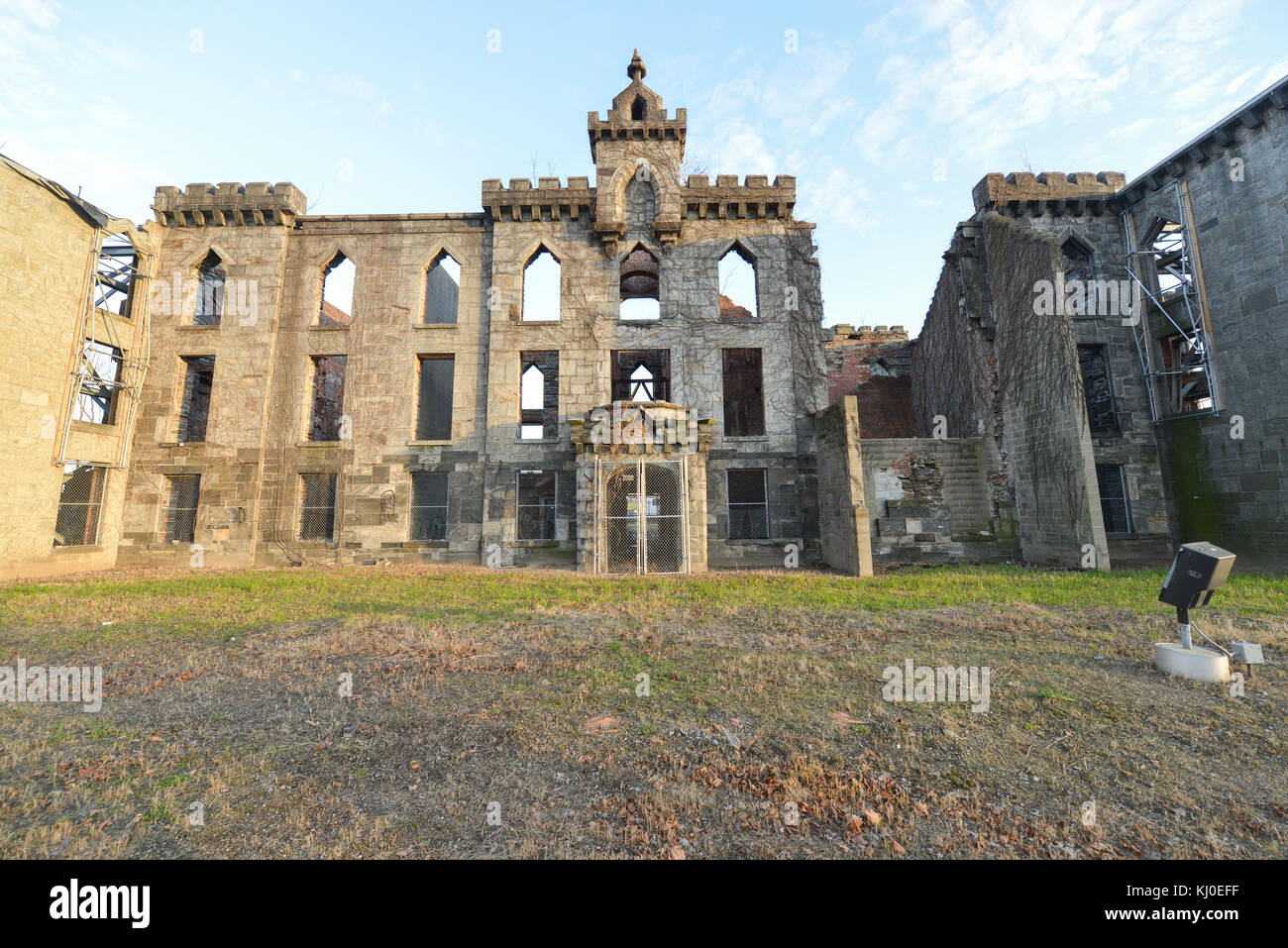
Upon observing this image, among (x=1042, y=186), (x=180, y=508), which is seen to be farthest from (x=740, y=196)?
(x=180, y=508)

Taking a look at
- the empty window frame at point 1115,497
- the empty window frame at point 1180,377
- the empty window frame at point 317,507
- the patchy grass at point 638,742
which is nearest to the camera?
the patchy grass at point 638,742

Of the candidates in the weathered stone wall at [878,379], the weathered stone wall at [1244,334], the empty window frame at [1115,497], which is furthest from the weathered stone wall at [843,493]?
the weathered stone wall at [1244,334]

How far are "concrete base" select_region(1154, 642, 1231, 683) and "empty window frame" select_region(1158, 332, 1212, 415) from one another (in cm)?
1404

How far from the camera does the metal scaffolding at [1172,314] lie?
14.0 metres

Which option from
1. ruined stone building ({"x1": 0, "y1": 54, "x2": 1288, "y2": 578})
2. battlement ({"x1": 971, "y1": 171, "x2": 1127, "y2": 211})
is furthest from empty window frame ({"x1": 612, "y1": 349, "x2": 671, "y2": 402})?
battlement ({"x1": 971, "y1": 171, "x2": 1127, "y2": 211})

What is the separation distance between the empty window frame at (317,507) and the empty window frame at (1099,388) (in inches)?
984

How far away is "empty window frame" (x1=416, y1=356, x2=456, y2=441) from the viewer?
820 inches

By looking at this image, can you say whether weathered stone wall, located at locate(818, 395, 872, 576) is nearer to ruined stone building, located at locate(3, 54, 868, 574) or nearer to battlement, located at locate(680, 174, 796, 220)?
ruined stone building, located at locate(3, 54, 868, 574)

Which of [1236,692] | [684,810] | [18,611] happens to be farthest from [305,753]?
[18,611]

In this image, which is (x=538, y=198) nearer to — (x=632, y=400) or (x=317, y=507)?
(x=632, y=400)

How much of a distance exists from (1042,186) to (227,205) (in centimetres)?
2806

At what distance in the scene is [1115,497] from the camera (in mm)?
15414

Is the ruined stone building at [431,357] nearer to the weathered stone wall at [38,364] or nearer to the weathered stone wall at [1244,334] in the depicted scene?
the weathered stone wall at [38,364]
